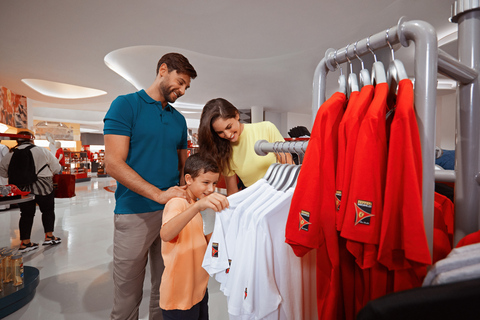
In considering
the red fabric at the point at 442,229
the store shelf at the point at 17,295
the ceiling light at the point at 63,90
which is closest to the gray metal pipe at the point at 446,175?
the red fabric at the point at 442,229

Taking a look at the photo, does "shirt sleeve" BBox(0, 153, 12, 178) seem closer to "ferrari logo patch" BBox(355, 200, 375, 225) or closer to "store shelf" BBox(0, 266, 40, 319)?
"store shelf" BBox(0, 266, 40, 319)

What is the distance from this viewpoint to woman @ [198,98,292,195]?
1.73m

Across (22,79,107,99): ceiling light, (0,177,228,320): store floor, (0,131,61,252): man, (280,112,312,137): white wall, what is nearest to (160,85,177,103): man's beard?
(0,177,228,320): store floor

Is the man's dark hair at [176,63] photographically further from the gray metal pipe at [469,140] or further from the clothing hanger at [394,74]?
the gray metal pipe at [469,140]

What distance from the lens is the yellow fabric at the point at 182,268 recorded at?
129cm

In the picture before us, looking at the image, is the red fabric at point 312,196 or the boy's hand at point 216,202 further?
the boy's hand at point 216,202

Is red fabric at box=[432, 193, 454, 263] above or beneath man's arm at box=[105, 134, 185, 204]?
beneath

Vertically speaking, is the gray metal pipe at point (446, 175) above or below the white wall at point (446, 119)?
below

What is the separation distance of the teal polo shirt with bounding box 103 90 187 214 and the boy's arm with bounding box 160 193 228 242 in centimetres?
45

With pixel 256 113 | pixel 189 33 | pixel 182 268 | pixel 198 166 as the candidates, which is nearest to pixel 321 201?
pixel 198 166

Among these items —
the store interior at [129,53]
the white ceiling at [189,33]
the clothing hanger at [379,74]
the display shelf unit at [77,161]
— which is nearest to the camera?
the clothing hanger at [379,74]

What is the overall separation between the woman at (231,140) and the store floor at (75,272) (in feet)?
4.57

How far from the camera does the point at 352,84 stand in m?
0.80

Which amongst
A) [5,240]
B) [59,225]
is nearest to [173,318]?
[5,240]
